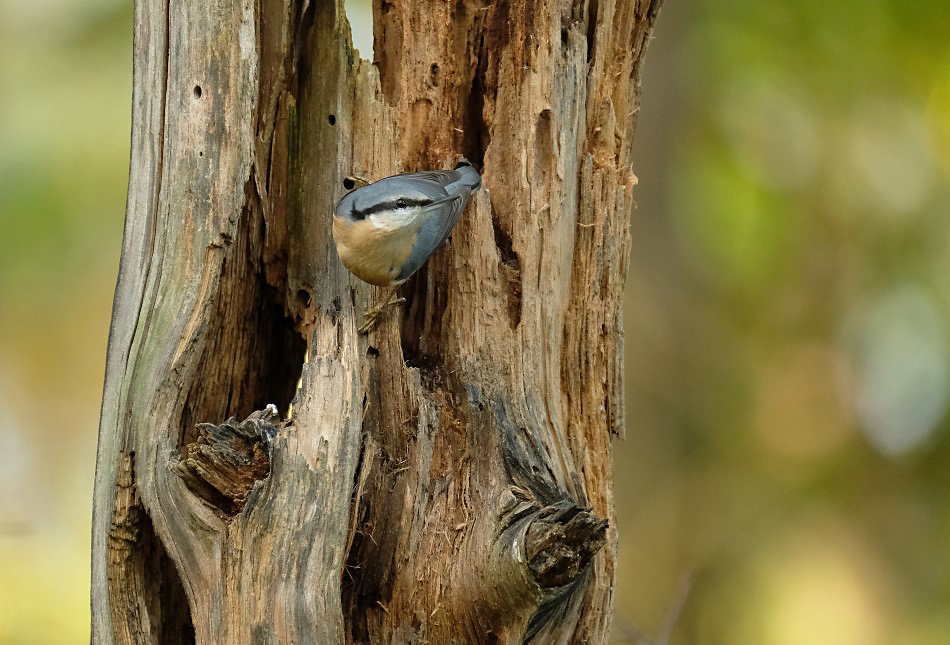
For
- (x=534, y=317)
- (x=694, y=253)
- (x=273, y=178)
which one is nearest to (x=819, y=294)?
(x=694, y=253)

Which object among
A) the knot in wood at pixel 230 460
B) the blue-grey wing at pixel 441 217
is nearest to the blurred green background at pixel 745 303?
the blue-grey wing at pixel 441 217

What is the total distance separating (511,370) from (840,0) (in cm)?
348

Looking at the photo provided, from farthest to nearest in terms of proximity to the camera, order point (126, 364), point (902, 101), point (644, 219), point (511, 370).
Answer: point (902, 101) < point (644, 219) < point (511, 370) < point (126, 364)

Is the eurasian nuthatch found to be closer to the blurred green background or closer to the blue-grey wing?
the blue-grey wing

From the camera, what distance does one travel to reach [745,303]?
4867 mm

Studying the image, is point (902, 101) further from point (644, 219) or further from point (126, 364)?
point (126, 364)

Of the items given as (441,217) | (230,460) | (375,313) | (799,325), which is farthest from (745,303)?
(230,460)

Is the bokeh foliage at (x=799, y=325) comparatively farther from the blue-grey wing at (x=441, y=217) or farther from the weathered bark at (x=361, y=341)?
the blue-grey wing at (x=441, y=217)

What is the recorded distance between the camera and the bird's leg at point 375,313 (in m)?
2.22

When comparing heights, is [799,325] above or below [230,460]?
above

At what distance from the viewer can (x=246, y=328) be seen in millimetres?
2260

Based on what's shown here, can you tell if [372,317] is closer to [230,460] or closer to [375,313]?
[375,313]

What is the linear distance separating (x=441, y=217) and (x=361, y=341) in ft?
1.21

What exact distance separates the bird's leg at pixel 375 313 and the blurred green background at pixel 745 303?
2.29 m
